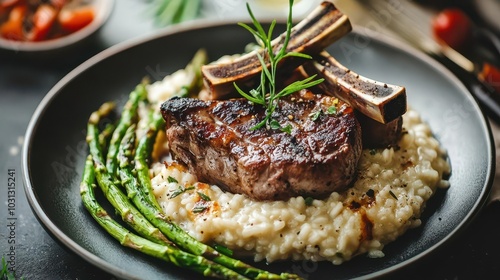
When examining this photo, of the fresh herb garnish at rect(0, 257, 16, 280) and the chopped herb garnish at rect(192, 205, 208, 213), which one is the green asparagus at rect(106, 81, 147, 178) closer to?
the chopped herb garnish at rect(192, 205, 208, 213)

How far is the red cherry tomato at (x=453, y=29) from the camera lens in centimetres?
807

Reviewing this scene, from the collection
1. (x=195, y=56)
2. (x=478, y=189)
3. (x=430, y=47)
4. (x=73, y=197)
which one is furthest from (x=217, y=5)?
(x=478, y=189)

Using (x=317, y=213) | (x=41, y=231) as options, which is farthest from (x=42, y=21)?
(x=317, y=213)

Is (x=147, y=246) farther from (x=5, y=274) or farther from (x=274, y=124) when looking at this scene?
(x=274, y=124)

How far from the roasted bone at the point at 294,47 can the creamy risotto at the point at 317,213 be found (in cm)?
94

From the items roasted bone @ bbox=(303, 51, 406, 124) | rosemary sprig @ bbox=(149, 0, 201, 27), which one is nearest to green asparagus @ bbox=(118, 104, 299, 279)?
roasted bone @ bbox=(303, 51, 406, 124)

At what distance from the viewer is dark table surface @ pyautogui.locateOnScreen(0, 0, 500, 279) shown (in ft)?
16.8

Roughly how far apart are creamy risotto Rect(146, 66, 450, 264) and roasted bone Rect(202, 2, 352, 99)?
937 mm

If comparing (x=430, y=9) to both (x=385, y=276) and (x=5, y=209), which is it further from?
(x=5, y=209)

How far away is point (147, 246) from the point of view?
483cm

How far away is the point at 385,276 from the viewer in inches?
177

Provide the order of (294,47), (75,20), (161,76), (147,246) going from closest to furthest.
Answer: (147,246) < (294,47) < (161,76) < (75,20)

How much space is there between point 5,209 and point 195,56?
273 centimetres

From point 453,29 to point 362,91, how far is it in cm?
347
